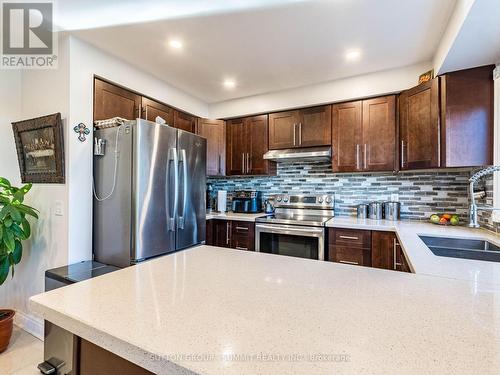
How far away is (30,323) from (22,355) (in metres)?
0.36

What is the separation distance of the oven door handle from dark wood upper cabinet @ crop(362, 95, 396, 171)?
2.90 ft

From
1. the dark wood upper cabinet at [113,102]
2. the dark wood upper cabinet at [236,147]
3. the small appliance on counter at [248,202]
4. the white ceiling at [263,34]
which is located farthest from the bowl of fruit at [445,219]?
the dark wood upper cabinet at [113,102]

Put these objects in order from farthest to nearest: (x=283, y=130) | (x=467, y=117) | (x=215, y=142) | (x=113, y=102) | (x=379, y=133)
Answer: (x=215, y=142)
(x=283, y=130)
(x=379, y=133)
(x=113, y=102)
(x=467, y=117)

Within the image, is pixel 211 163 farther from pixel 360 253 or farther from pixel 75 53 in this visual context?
pixel 360 253

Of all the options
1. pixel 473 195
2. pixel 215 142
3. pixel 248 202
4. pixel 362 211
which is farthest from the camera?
pixel 215 142

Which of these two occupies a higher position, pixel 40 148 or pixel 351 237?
pixel 40 148

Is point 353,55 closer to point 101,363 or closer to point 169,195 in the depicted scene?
point 169,195

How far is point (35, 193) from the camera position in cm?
235

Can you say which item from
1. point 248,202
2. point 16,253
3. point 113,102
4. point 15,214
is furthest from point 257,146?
point 16,253

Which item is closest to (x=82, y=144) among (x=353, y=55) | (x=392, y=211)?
(x=353, y=55)

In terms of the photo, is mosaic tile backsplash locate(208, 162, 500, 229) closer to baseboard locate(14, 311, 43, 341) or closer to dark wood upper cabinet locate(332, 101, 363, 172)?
dark wood upper cabinet locate(332, 101, 363, 172)

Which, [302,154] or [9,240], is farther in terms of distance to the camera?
[302,154]

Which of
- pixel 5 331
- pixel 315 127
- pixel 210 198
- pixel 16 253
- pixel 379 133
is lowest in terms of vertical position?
pixel 5 331

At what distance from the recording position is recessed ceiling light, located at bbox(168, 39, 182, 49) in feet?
7.12
